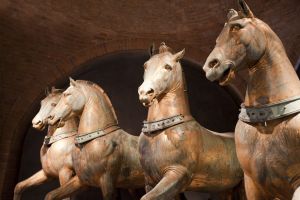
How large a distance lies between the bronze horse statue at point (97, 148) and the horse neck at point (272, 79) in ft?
5.88

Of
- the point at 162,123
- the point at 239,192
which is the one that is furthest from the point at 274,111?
the point at 239,192

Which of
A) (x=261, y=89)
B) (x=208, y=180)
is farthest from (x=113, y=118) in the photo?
(x=261, y=89)

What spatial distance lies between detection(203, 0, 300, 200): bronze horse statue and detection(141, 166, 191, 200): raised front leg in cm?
75

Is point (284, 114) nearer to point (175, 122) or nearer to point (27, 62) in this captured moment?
point (175, 122)

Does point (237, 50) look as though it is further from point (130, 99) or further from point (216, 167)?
point (130, 99)

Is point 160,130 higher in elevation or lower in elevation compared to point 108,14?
lower

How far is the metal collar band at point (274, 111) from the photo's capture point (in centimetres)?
178

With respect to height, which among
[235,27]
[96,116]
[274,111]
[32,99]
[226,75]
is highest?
[32,99]

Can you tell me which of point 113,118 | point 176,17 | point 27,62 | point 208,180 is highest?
point 176,17

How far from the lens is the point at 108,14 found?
20.1 feet

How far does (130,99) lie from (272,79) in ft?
13.9

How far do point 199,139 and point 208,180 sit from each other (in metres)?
0.32

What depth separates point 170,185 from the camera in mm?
2615

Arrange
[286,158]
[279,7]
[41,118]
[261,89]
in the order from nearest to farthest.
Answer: [286,158], [261,89], [41,118], [279,7]
